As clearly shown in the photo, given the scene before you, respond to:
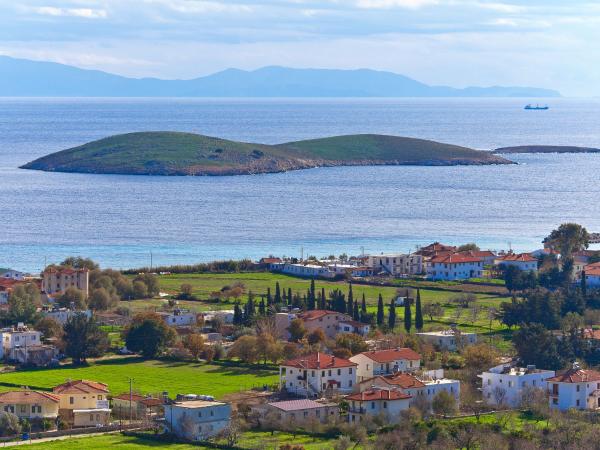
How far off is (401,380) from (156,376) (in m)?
10.4

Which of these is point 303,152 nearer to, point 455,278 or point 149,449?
point 455,278

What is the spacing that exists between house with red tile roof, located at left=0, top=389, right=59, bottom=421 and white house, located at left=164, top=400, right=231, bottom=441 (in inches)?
173

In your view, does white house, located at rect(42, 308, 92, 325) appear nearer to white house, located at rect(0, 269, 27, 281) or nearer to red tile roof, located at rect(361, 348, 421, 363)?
white house, located at rect(0, 269, 27, 281)

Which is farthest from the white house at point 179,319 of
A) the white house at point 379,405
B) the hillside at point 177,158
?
the hillside at point 177,158

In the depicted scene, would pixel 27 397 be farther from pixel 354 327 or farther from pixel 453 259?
pixel 453 259

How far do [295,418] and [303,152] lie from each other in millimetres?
151317

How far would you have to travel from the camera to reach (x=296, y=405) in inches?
1935

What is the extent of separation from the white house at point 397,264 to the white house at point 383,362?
109 feet

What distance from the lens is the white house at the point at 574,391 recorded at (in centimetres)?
5138

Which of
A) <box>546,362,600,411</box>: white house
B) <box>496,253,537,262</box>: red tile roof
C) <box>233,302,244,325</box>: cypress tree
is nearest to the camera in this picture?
<box>546,362,600,411</box>: white house

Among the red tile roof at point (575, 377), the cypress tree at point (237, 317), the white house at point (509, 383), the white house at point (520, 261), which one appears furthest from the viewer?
the white house at point (520, 261)

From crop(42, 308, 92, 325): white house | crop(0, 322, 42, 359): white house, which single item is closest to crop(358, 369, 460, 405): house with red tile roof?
crop(0, 322, 42, 359): white house

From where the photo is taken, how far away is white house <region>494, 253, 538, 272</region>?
9031cm

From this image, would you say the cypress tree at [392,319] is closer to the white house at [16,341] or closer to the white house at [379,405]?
the white house at [16,341]
